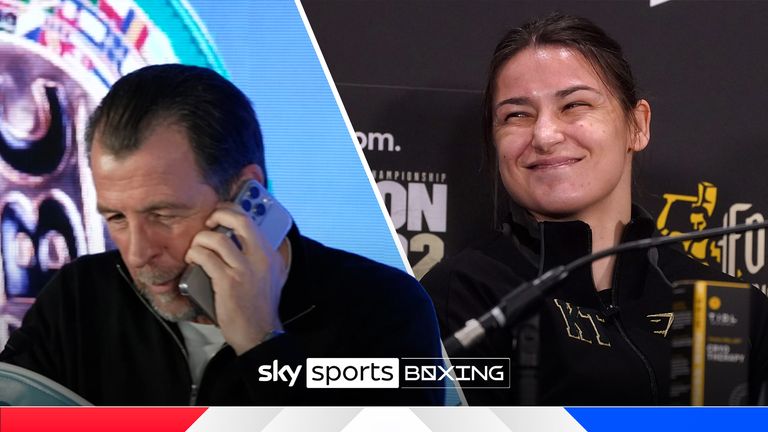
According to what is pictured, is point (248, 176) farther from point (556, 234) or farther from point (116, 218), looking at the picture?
point (556, 234)

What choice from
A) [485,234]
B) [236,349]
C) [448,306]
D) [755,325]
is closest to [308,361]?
[236,349]

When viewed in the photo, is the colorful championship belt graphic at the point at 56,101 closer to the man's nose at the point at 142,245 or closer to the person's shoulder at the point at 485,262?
the man's nose at the point at 142,245

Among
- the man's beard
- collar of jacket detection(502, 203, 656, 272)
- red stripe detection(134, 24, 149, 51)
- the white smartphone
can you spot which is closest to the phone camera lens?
the white smartphone

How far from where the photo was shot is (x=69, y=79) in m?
2.21

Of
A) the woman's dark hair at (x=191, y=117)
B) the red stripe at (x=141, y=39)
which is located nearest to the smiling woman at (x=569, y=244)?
the woman's dark hair at (x=191, y=117)

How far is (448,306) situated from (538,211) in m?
0.33

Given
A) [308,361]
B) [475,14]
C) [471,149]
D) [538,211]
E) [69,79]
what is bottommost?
[308,361]

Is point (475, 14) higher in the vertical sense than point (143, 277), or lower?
higher

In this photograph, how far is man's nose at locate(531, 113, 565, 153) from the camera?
7.32 ft

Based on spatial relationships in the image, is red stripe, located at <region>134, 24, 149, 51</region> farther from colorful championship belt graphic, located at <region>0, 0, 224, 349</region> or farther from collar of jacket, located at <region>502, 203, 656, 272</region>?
collar of jacket, located at <region>502, 203, 656, 272</region>

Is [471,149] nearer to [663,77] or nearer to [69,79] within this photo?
[663,77]

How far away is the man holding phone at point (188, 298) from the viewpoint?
216 cm

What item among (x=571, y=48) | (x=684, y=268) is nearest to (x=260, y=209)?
(x=571, y=48)

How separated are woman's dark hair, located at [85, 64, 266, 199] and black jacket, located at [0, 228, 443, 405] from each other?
235mm
